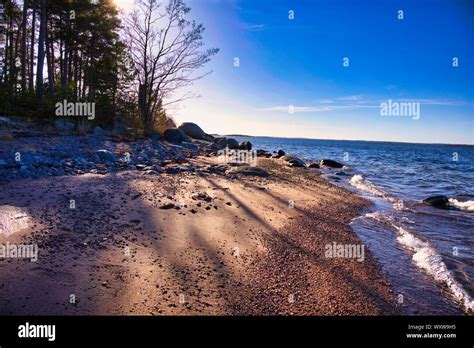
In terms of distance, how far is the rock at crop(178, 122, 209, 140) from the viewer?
36.6 meters

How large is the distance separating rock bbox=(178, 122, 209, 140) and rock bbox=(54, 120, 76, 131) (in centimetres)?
1859

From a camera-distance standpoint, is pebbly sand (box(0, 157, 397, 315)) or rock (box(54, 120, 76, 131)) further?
rock (box(54, 120, 76, 131))

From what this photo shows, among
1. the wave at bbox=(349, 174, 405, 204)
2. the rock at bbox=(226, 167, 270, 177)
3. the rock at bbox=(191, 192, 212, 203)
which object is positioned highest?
the rock at bbox=(226, 167, 270, 177)

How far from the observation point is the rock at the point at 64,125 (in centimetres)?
1734

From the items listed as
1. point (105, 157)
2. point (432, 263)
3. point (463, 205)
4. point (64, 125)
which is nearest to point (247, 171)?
point (105, 157)

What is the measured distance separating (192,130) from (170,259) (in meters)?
33.7

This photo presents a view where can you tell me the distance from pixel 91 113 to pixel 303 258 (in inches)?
790

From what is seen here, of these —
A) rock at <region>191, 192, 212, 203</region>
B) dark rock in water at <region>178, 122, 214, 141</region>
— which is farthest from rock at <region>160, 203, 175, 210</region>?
dark rock in water at <region>178, 122, 214, 141</region>

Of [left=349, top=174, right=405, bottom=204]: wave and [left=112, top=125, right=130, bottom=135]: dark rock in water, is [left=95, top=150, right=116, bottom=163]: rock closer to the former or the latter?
[left=349, top=174, right=405, bottom=204]: wave

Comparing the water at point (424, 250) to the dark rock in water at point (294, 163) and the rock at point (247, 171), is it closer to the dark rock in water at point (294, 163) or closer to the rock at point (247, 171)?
the rock at point (247, 171)

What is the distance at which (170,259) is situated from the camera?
4.25 metres

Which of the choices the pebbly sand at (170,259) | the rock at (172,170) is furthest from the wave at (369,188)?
the rock at (172,170)

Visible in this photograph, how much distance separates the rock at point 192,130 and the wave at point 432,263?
31288 millimetres
